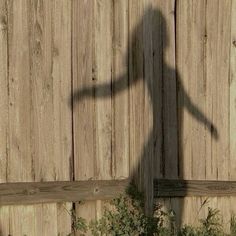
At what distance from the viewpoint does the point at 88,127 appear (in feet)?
16.3

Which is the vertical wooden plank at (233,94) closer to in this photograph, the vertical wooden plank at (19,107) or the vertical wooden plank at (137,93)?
the vertical wooden plank at (137,93)

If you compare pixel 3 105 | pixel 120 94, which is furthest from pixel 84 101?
pixel 3 105

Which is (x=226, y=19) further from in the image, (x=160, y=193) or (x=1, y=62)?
(x=1, y=62)

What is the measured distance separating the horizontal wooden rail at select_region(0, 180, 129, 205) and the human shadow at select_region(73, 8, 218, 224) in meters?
0.22

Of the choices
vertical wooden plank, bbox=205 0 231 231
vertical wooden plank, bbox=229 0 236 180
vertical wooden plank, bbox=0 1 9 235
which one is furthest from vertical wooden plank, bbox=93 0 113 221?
vertical wooden plank, bbox=229 0 236 180

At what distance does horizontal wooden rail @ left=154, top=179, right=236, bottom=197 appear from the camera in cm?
545

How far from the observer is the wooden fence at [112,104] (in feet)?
15.2

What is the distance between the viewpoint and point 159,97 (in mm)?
5418

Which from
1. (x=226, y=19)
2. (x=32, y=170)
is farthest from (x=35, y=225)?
(x=226, y=19)

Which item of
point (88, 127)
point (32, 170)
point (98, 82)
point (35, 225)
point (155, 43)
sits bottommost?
point (35, 225)

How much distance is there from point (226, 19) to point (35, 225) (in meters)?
2.59

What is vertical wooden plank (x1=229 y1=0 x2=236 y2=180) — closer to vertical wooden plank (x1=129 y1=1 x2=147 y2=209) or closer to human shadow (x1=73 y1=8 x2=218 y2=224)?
human shadow (x1=73 y1=8 x2=218 y2=224)

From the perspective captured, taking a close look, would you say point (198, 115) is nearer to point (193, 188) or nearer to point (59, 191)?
point (193, 188)

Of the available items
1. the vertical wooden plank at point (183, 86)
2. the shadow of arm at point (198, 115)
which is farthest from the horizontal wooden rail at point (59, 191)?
the shadow of arm at point (198, 115)
